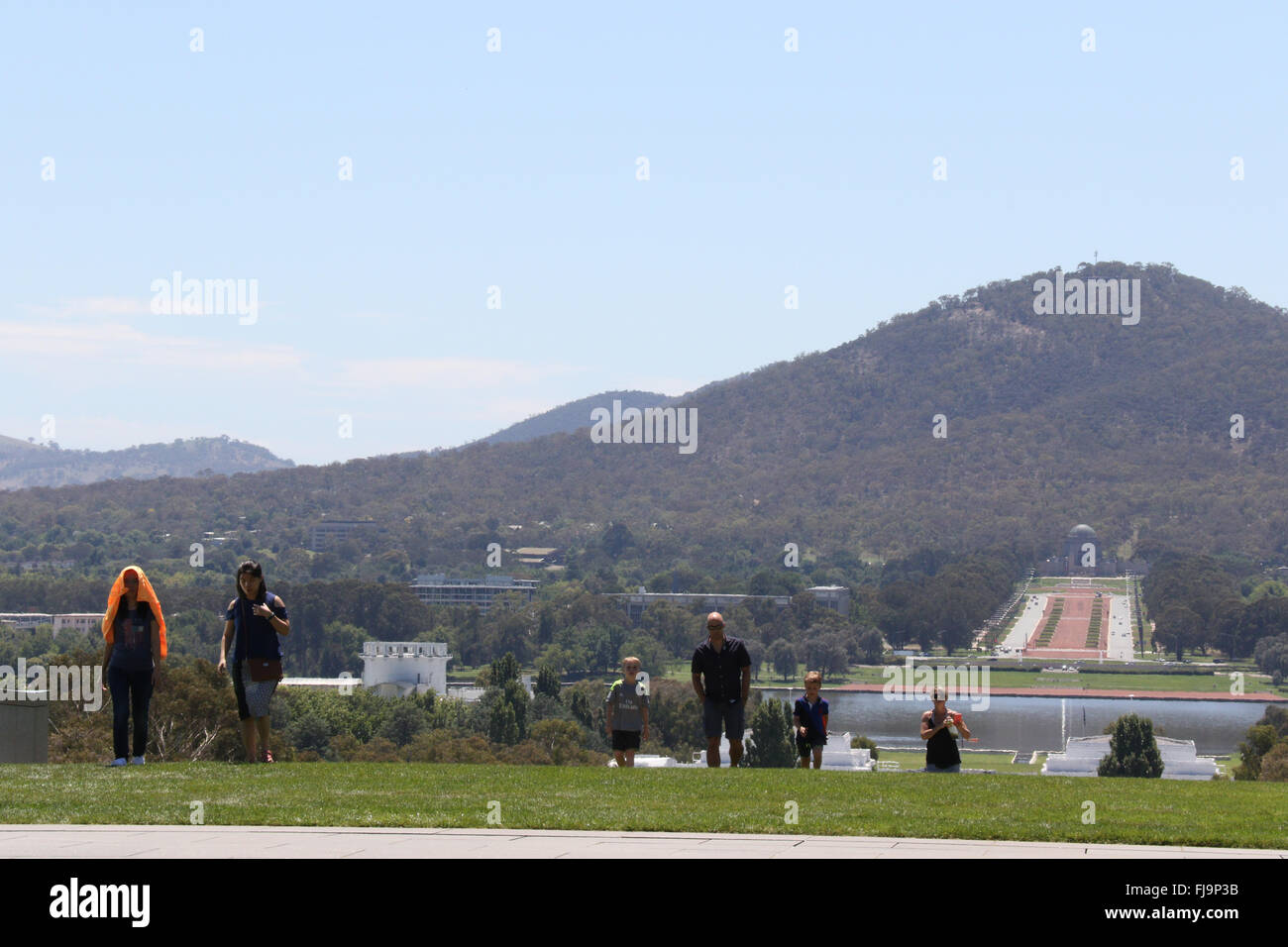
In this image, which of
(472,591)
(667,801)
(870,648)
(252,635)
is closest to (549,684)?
(252,635)

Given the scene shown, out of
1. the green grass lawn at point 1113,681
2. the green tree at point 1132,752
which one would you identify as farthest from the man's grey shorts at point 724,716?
the green grass lawn at point 1113,681

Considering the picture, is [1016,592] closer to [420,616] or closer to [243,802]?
[420,616]

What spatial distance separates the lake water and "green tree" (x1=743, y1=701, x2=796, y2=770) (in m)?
23.2

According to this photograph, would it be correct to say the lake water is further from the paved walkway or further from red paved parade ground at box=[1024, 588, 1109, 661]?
the paved walkway

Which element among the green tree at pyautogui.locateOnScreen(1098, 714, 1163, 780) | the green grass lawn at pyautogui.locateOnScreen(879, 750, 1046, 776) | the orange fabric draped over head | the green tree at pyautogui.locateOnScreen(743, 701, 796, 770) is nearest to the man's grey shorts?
the orange fabric draped over head

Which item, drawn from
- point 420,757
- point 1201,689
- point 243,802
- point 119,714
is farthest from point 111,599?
point 1201,689

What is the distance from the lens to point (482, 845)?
33.7 feet

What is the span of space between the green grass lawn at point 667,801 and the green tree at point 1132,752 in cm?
4451

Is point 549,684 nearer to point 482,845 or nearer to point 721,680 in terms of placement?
point 721,680

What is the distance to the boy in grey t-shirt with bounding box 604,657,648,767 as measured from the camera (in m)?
18.0

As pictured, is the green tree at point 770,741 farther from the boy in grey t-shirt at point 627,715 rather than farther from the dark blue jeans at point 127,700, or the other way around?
the dark blue jeans at point 127,700

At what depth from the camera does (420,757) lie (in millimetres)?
59375
